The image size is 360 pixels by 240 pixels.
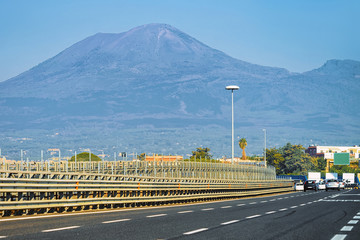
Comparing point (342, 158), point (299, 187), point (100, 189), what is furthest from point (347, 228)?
point (342, 158)

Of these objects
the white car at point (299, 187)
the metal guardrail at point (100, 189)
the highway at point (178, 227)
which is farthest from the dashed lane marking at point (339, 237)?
the white car at point (299, 187)

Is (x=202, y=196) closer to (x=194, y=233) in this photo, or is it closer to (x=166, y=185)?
(x=166, y=185)

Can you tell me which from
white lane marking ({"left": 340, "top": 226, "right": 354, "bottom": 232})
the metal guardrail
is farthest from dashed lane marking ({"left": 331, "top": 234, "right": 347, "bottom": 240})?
the metal guardrail

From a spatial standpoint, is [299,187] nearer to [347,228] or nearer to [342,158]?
[347,228]

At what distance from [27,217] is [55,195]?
402 centimetres

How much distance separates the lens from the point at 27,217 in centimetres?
2081

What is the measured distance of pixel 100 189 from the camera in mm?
26422

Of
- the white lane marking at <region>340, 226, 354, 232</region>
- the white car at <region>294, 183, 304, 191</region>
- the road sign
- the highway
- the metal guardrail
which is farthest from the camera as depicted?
the road sign

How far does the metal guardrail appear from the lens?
2159 cm

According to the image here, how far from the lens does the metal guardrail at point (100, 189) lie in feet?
70.8

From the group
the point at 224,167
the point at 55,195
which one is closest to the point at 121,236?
the point at 55,195

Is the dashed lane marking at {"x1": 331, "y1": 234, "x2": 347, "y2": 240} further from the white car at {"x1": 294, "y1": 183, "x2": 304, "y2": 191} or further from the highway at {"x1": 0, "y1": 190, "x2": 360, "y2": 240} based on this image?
the white car at {"x1": 294, "y1": 183, "x2": 304, "y2": 191}

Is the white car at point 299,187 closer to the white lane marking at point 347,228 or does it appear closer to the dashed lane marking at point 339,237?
the white lane marking at point 347,228

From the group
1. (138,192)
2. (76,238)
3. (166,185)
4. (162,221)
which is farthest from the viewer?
(166,185)
